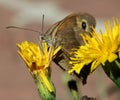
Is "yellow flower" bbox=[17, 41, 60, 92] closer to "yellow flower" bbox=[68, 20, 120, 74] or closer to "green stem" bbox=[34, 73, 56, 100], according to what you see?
"green stem" bbox=[34, 73, 56, 100]

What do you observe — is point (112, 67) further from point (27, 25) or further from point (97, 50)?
point (27, 25)

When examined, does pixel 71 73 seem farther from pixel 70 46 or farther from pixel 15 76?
pixel 15 76

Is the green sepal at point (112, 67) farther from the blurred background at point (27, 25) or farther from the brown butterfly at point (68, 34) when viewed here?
the blurred background at point (27, 25)

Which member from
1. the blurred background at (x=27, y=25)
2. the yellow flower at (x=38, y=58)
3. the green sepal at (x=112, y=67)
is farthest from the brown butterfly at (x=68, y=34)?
the blurred background at (x=27, y=25)

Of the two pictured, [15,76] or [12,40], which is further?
[12,40]

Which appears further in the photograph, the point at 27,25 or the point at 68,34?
the point at 27,25

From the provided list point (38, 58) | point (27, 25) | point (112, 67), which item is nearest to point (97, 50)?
point (112, 67)

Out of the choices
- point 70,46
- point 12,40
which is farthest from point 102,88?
point 12,40
